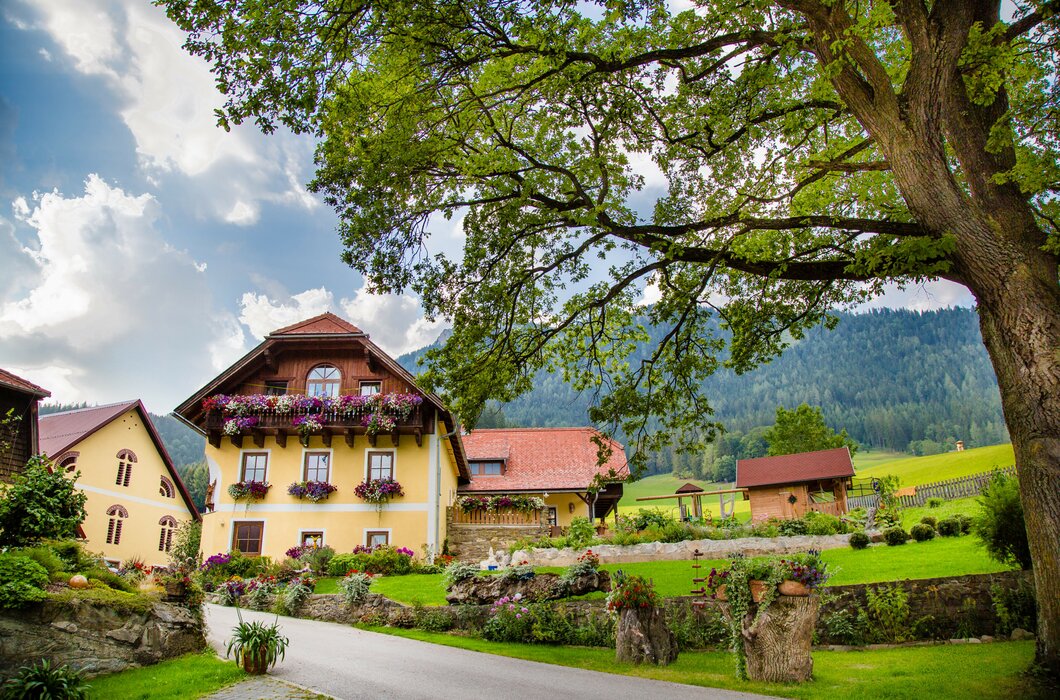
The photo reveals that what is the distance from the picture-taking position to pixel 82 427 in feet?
101

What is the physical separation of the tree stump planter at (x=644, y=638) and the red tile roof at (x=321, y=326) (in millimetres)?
18435

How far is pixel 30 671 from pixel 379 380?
18.4m

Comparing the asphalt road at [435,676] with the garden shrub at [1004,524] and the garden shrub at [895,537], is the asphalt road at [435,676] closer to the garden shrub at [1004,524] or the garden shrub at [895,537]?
the garden shrub at [1004,524]

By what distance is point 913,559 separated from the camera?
15.5m

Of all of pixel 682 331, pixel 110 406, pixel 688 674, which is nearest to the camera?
pixel 688 674

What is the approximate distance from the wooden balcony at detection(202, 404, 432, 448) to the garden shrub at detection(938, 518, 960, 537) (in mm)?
17848

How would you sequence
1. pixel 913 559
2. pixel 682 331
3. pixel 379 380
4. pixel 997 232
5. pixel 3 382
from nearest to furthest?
pixel 997 232, pixel 682 331, pixel 913 559, pixel 3 382, pixel 379 380

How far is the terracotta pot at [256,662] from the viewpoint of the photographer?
973cm

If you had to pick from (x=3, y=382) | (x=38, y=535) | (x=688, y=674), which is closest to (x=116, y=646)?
(x=38, y=535)

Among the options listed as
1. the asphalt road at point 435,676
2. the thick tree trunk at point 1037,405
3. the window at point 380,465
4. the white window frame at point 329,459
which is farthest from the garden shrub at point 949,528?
the white window frame at point 329,459

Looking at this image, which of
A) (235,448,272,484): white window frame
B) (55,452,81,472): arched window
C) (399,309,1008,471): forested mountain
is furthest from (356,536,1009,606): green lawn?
(399,309,1008,471): forested mountain

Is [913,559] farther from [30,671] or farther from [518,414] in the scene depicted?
[518,414]

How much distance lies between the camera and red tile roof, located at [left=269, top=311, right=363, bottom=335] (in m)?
26.1

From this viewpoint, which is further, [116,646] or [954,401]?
[954,401]
